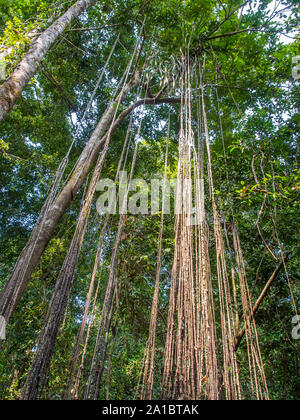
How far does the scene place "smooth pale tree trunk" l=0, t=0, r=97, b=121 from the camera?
171 centimetres

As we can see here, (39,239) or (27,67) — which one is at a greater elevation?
(27,67)

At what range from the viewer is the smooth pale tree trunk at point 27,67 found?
1.71 metres

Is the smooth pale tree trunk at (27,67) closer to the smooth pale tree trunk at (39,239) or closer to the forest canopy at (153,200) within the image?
the forest canopy at (153,200)

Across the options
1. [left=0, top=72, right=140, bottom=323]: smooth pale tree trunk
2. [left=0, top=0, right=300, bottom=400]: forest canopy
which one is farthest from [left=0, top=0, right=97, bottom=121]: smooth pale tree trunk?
[left=0, top=72, right=140, bottom=323]: smooth pale tree trunk

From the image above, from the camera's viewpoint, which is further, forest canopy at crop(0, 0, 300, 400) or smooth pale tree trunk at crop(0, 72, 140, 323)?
smooth pale tree trunk at crop(0, 72, 140, 323)

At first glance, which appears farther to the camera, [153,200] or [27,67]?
[153,200]

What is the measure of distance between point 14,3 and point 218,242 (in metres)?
4.50

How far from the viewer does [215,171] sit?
2.78 metres

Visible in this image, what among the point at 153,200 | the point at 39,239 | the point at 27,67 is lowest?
the point at 39,239

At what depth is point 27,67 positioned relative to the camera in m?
2.00

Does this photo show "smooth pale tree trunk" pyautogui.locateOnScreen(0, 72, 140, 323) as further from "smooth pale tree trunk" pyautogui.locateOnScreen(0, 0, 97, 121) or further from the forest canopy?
"smooth pale tree trunk" pyautogui.locateOnScreen(0, 0, 97, 121)

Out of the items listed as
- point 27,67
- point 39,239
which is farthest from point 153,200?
point 27,67

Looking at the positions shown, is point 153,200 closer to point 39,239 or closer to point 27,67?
point 39,239

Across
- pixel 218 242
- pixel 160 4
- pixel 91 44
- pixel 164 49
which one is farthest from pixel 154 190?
pixel 91 44
